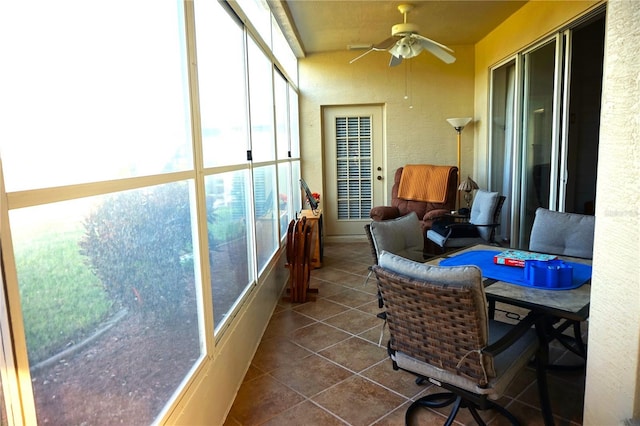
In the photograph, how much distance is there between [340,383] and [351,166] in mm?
4327

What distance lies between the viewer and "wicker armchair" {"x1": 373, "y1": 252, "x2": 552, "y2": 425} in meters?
1.47

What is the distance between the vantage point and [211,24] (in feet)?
7.21

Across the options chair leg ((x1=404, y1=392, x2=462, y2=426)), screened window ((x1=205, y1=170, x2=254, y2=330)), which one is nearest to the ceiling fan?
screened window ((x1=205, y1=170, x2=254, y2=330))

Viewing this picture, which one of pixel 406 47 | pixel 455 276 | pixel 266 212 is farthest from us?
pixel 406 47

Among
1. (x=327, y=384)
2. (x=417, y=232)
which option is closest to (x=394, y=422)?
(x=327, y=384)

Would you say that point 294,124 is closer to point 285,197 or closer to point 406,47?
point 285,197

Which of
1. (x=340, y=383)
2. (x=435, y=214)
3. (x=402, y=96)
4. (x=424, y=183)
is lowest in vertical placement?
(x=340, y=383)

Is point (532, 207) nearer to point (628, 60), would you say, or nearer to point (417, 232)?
point (417, 232)

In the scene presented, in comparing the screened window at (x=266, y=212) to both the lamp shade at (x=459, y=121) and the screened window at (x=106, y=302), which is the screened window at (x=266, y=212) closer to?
the screened window at (x=106, y=302)

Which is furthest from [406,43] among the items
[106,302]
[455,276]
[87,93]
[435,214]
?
[106,302]

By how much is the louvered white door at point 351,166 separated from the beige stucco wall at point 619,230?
507cm

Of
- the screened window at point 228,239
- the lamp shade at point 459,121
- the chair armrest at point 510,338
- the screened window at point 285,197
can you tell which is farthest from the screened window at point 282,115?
the chair armrest at point 510,338

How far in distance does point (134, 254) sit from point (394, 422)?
5.09ft

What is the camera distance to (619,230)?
1.17 metres
